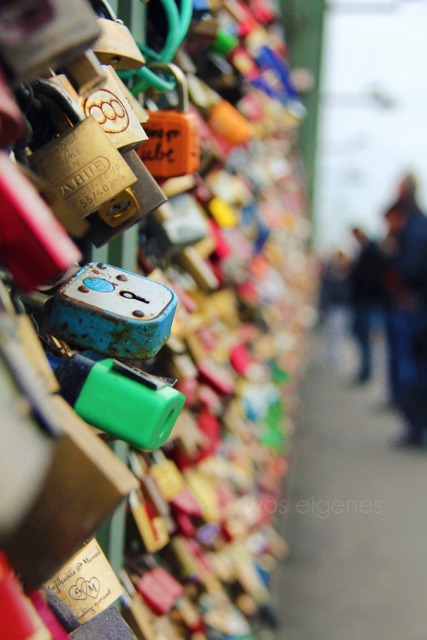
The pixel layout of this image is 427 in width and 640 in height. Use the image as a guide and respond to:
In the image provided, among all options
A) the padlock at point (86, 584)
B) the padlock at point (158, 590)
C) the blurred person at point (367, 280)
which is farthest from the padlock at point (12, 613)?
the blurred person at point (367, 280)

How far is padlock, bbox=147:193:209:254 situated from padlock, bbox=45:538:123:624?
657 millimetres

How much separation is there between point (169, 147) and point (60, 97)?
388 mm

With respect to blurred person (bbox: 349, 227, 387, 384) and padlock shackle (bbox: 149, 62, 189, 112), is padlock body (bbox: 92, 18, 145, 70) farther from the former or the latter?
blurred person (bbox: 349, 227, 387, 384)

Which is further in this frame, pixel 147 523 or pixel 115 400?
pixel 147 523

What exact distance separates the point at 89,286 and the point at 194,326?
970 millimetres

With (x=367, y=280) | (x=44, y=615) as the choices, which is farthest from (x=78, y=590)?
(x=367, y=280)

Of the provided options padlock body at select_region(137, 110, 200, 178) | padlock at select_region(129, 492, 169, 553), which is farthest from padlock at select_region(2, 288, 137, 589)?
padlock at select_region(129, 492, 169, 553)

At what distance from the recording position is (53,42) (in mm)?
584

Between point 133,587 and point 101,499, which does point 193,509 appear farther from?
point 101,499

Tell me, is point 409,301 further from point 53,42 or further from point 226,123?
point 53,42

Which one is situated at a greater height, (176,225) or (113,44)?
(113,44)

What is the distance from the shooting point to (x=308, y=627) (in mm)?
2947

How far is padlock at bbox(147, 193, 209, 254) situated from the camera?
1.55 meters

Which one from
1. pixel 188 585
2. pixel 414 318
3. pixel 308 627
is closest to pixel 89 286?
pixel 188 585
